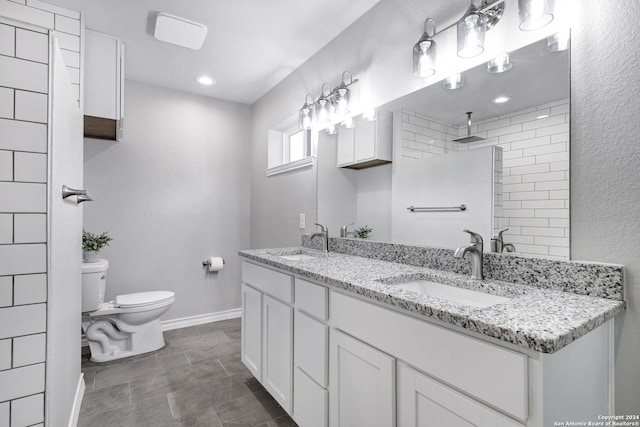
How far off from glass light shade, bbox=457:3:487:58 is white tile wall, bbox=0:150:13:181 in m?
1.64

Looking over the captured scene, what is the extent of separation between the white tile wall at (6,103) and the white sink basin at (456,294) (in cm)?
142

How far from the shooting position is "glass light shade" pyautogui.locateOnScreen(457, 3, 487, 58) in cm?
124

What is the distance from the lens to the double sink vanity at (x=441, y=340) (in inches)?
28.2

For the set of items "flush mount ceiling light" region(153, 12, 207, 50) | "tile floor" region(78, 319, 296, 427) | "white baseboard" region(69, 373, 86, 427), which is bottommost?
"tile floor" region(78, 319, 296, 427)

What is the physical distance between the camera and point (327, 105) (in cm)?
216

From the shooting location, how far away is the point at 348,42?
2.10 meters

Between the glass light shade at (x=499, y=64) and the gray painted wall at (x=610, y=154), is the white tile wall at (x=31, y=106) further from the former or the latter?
the gray painted wall at (x=610, y=154)

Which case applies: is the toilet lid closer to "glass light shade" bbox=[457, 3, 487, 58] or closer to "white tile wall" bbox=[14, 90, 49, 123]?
"white tile wall" bbox=[14, 90, 49, 123]

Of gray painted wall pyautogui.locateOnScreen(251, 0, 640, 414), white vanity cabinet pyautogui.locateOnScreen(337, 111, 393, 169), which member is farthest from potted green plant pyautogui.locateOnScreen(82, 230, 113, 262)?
gray painted wall pyautogui.locateOnScreen(251, 0, 640, 414)

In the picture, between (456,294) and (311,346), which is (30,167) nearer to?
(311,346)

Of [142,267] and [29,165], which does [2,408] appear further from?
[142,267]

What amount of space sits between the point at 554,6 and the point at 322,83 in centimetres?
151

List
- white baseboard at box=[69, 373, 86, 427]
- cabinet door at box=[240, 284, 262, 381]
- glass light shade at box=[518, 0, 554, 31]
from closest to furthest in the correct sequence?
glass light shade at box=[518, 0, 554, 31]
white baseboard at box=[69, 373, 86, 427]
cabinet door at box=[240, 284, 262, 381]

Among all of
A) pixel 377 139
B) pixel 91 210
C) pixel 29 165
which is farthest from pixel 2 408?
pixel 91 210
